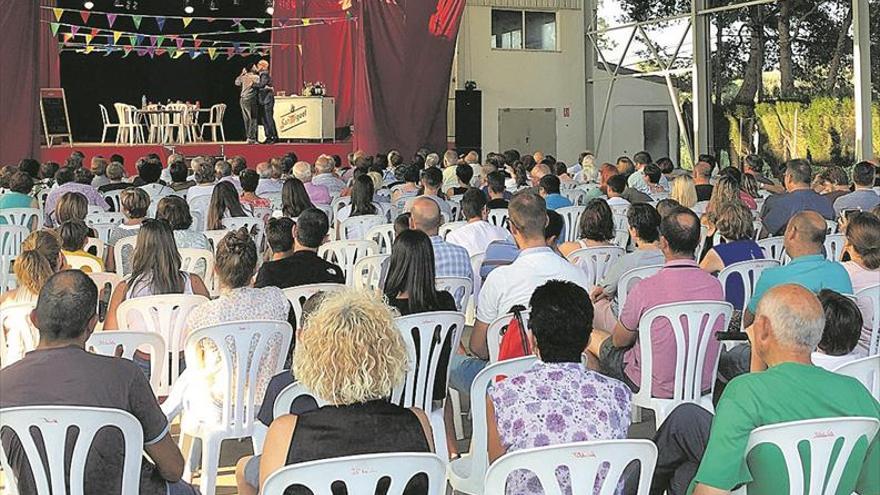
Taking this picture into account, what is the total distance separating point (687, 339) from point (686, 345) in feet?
0.09

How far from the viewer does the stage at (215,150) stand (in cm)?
1753

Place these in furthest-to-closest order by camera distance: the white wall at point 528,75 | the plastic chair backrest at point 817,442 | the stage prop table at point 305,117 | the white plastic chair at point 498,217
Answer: the white wall at point 528,75
the stage prop table at point 305,117
the white plastic chair at point 498,217
the plastic chair backrest at point 817,442

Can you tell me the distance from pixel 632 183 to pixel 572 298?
766 cm

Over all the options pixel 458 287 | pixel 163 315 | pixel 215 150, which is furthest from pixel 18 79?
pixel 163 315

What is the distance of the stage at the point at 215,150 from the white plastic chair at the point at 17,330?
42.6ft

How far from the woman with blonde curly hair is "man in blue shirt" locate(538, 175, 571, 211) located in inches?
238

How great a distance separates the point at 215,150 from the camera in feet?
59.5

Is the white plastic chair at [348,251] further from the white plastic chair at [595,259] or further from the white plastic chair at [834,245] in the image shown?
the white plastic chair at [834,245]

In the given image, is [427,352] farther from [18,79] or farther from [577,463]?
[18,79]

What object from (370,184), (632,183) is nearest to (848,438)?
(370,184)

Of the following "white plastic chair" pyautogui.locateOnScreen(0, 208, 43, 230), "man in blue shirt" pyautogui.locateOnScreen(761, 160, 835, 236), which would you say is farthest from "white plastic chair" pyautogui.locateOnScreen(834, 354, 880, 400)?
"white plastic chair" pyautogui.locateOnScreen(0, 208, 43, 230)

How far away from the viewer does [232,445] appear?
223 inches

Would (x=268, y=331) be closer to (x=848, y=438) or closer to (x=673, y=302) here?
(x=673, y=302)

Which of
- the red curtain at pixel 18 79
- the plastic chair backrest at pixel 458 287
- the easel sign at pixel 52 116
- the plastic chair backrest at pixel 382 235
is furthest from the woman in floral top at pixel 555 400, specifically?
the easel sign at pixel 52 116
